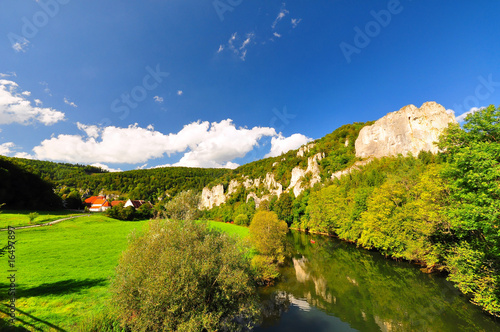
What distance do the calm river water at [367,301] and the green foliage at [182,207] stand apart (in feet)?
40.8

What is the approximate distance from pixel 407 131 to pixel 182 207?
94905mm

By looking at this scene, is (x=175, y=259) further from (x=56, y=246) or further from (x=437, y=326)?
(x=56, y=246)

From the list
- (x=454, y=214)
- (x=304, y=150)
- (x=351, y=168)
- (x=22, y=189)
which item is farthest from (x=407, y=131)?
(x=22, y=189)

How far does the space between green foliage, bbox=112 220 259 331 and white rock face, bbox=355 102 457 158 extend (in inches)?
3469

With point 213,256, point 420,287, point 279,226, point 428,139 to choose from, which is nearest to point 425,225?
point 420,287

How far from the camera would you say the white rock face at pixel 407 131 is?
241 ft

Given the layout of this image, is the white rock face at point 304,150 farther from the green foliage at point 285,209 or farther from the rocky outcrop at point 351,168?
the green foliage at point 285,209

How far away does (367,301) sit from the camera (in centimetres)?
2083

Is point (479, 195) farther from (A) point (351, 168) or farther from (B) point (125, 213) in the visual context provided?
(B) point (125, 213)

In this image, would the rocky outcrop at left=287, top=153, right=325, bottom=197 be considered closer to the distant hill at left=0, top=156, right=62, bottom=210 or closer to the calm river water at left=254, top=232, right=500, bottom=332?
the calm river water at left=254, top=232, right=500, bottom=332

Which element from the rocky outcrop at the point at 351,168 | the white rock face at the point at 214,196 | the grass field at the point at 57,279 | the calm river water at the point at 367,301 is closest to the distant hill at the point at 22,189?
the grass field at the point at 57,279

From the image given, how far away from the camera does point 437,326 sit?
52.1ft

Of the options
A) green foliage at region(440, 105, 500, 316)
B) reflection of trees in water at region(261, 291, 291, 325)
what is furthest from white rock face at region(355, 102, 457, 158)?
reflection of trees in water at region(261, 291, 291, 325)

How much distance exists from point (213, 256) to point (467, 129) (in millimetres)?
23361
